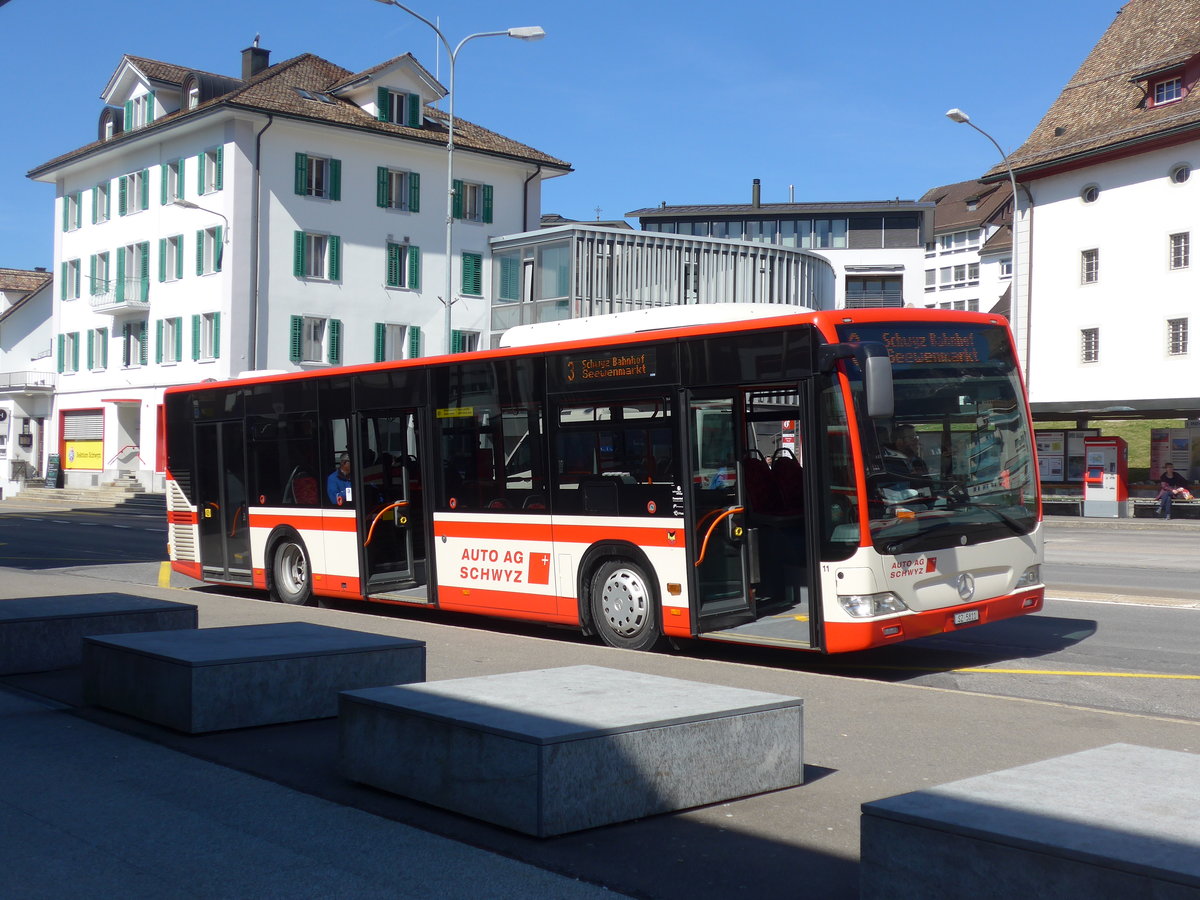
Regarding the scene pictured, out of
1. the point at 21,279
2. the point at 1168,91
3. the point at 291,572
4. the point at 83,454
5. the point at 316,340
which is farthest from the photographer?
the point at 21,279

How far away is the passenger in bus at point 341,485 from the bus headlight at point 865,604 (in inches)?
280

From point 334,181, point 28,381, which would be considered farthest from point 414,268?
point 28,381

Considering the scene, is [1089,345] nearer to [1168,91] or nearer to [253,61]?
[1168,91]

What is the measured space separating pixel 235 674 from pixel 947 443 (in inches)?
223

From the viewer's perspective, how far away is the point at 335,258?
48.8m

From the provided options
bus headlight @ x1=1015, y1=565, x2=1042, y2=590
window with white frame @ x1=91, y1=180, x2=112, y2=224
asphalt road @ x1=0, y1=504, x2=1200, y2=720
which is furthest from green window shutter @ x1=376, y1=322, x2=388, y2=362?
bus headlight @ x1=1015, y1=565, x2=1042, y2=590

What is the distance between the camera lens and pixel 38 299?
225 ft

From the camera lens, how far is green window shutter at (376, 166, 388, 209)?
50.3 meters

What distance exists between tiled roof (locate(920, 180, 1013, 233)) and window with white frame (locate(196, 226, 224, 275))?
5724 cm

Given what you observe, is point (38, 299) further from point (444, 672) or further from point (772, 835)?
point (772, 835)

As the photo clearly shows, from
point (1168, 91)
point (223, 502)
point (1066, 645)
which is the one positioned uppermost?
point (1168, 91)

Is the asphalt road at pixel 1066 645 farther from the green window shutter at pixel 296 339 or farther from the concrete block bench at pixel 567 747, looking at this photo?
the green window shutter at pixel 296 339

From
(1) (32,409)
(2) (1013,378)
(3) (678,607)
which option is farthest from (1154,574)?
(1) (32,409)

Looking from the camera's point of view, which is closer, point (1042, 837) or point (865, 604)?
point (1042, 837)
